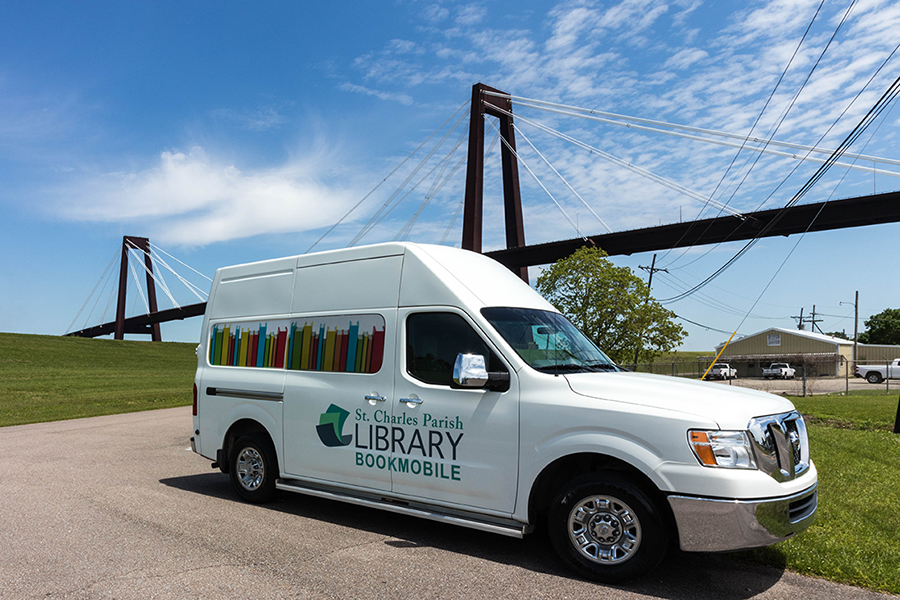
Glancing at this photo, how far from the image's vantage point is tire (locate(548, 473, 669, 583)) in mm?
4379

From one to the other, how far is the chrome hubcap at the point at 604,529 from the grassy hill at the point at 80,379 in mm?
16093

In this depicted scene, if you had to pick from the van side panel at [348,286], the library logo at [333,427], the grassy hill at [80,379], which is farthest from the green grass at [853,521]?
the grassy hill at [80,379]

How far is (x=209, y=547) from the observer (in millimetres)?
5277

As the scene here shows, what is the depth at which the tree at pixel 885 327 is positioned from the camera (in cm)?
9419

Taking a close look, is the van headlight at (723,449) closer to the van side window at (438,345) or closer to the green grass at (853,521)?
the green grass at (853,521)

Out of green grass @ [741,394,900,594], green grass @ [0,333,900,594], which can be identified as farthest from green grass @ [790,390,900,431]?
green grass @ [741,394,900,594]

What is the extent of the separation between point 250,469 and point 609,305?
78.3ft

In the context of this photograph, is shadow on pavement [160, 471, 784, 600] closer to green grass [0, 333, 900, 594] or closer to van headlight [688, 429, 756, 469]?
green grass [0, 333, 900, 594]

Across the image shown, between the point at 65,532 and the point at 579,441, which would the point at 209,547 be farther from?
the point at 579,441

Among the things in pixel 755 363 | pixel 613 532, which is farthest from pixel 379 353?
pixel 755 363

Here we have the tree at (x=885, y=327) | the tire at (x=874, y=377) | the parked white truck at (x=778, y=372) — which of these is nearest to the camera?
the tire at (x=874, y=377)

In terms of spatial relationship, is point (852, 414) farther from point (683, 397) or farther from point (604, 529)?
point (604, 529)

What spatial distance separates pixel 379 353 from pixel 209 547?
2106 mm

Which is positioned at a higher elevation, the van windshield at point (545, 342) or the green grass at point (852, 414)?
the van windshield at point (545, 342)
